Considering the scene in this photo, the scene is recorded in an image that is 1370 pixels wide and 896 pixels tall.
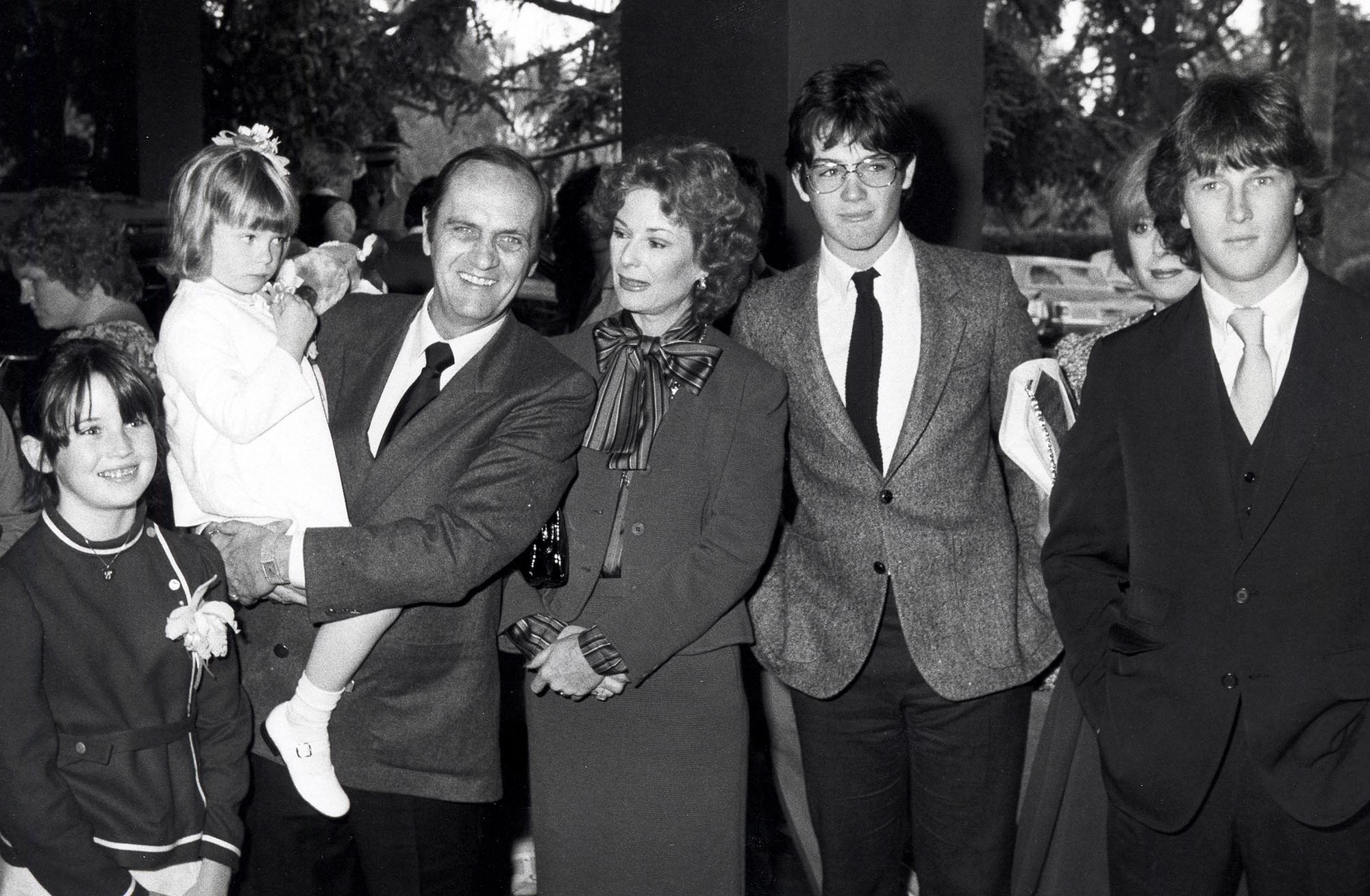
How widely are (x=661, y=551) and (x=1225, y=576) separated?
98cm

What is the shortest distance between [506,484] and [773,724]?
3.94 feet

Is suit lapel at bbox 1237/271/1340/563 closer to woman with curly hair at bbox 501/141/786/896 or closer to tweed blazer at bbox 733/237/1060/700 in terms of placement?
tweed blazer at bbox 733/237/1060/700

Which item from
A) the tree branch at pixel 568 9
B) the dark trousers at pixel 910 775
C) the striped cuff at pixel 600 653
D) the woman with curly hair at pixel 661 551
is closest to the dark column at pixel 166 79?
the tree branch at pixel 568 9

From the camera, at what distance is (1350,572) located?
83.2 inches

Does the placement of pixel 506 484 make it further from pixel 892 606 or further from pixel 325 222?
pixel 325 222

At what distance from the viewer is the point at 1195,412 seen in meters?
2.23

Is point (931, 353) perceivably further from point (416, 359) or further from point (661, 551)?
point (416, 359)

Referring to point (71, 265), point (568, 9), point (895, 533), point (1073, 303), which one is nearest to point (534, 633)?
point (895, 533)

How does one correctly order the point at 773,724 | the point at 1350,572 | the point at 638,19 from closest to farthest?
1. the point at 1350,572
2. the point at 773,724
3. the point at 638,19

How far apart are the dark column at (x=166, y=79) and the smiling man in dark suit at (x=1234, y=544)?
18.1ft

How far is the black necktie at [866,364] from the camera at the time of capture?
2.62 m

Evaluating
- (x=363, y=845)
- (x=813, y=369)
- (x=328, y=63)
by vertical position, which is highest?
(x=328, y=63)

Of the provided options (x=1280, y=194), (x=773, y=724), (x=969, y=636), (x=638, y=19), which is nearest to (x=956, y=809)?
(x=969, y=636)

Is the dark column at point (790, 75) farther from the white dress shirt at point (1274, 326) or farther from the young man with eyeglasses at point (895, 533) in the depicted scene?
the white dress shirt at point (1274, 326)
